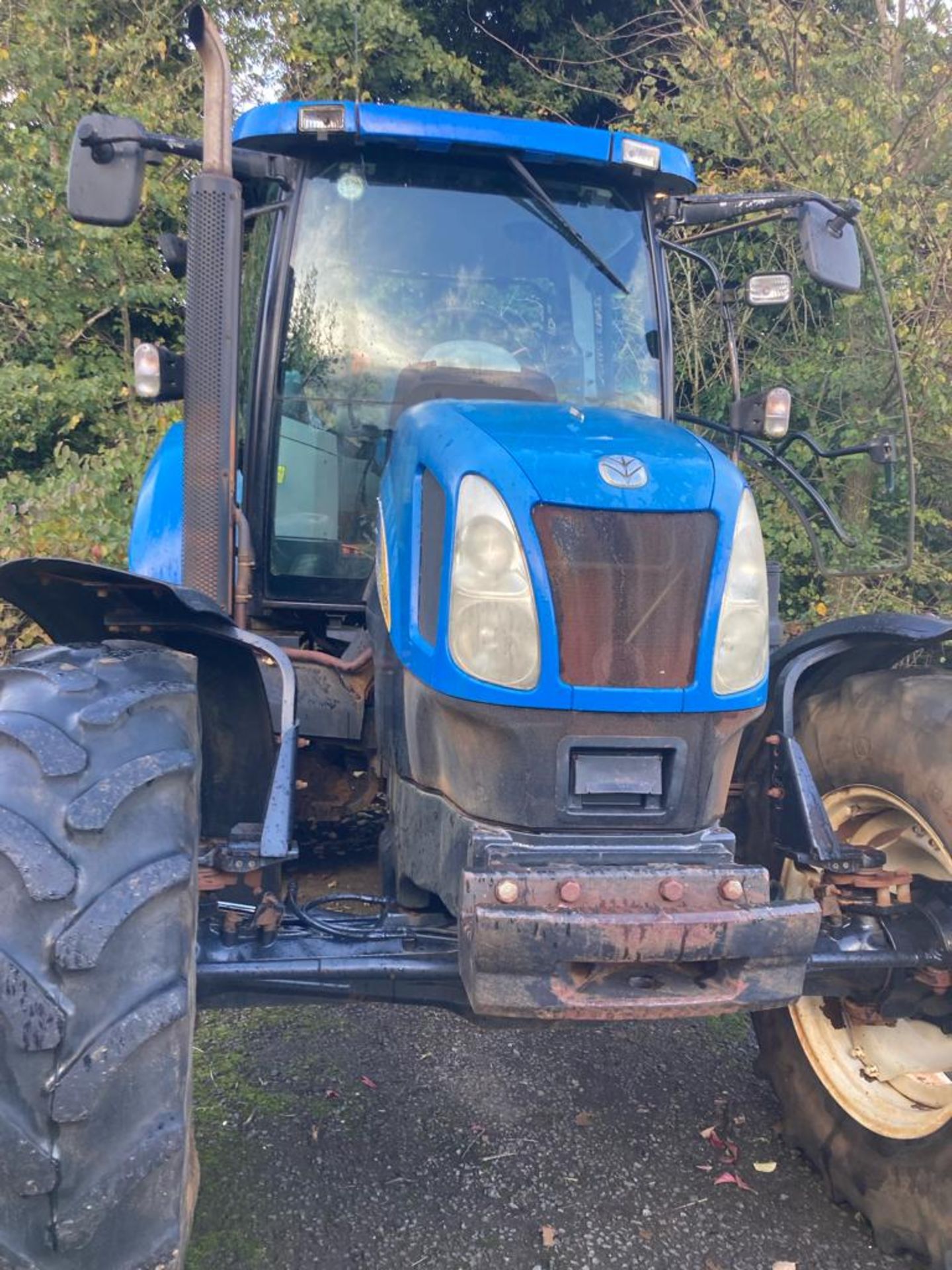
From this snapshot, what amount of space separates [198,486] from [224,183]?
77 centimetres

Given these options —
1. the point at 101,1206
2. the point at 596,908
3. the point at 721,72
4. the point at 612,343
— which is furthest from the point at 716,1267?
the point at 721,72

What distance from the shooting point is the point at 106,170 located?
2.56m

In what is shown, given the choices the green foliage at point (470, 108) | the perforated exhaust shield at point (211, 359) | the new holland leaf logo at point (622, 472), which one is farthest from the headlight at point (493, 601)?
the green foliage at point (470, 108)

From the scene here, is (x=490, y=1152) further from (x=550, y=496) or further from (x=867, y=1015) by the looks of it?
(x=550, y=496)

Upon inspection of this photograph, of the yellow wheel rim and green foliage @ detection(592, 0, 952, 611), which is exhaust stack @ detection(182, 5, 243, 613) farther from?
green foliage @ detection(592, 0, 952, 611)

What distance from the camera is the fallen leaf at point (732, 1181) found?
8.71 ft

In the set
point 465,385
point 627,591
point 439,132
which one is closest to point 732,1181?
point 627,591

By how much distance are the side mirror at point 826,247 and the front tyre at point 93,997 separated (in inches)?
85.7

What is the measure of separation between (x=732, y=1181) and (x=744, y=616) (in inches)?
60.7

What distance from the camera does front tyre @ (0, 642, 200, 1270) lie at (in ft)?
5.39

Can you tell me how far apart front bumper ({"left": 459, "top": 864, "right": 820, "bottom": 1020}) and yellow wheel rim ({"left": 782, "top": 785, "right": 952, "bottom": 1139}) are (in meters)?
0.59

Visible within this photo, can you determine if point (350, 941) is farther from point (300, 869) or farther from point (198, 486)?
point (300, 869)

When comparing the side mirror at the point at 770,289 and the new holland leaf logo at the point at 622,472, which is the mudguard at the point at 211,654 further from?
the side mirror at the point at 770,289

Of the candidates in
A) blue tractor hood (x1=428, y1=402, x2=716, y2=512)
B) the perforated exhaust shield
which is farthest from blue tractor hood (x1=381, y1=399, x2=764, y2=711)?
the perforated exhaust shield
